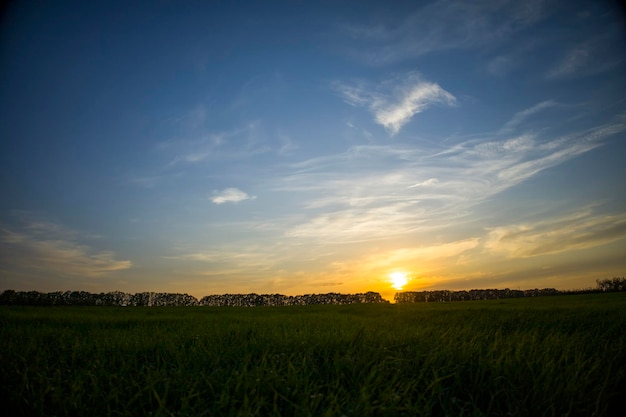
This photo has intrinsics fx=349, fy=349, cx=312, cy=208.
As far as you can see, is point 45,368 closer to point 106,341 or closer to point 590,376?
point 106,341

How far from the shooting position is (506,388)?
3.92 metres

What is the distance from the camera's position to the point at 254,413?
3260 mm

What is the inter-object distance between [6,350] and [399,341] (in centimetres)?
696

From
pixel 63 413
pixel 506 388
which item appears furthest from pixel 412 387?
pixel 63 413

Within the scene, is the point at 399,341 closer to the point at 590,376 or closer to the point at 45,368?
the point at 590,376

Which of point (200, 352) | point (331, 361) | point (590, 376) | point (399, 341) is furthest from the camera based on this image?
point (399, 341)

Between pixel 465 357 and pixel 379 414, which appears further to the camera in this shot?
pixel 465 357

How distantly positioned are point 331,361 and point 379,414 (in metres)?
1.61

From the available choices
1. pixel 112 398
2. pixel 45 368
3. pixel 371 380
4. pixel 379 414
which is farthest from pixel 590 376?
pixel 45 368

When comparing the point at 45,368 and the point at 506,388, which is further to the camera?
the point at 45,368

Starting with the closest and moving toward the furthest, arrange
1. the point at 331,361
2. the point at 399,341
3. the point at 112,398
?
the point at 112,398 < the point at 331,361 < the point at 399,341

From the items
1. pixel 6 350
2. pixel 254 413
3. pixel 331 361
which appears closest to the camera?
pixel 254 413

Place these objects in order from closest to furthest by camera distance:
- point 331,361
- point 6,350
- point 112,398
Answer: point 112,398 → point 331,361 → point 6,350

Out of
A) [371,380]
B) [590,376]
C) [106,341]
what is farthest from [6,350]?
[590,376]
